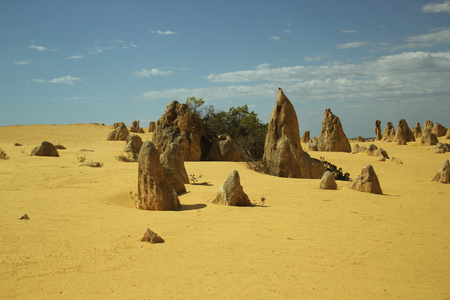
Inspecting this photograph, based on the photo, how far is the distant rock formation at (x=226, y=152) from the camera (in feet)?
57.7

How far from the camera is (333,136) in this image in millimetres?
24453

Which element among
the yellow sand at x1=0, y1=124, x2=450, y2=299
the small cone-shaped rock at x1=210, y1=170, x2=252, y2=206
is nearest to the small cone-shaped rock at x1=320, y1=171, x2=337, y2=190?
the yellow sand at x1=0, y1=124, x2=450, y2=299

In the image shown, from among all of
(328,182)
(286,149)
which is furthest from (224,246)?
(286,149)

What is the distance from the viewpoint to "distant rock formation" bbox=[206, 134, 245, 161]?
57.7 ft

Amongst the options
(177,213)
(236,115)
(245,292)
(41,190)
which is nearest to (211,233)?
(177,213)

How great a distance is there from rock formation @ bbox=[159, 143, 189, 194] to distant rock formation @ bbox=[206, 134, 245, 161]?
733 cm

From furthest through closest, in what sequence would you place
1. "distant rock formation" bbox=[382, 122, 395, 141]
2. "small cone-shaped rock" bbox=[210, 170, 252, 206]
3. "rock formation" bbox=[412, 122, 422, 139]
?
"rock formation" bbox=[412, 122, 422, 139]
"distant rock formation" bbox=[382, 122, 395, 141]
"small cone-shaped rock" bbox=[210, 170, 252, 206]

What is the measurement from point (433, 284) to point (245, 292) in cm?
208

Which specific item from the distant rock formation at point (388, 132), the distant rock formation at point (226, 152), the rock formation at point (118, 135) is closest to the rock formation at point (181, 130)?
→ the distant rock formation at point (226, 152)

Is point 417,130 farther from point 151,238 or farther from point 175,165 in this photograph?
point 151,238

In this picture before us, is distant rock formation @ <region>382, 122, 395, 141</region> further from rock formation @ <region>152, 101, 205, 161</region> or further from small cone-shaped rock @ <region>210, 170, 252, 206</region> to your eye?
small cone-shaped rock @ <region>210, 170, 252, 206</region>

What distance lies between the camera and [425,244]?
5.65 metres

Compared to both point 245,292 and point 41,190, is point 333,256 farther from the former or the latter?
point 41,190

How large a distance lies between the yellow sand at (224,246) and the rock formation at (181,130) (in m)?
7.83
